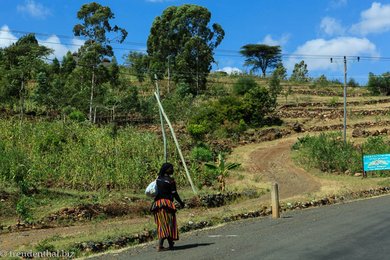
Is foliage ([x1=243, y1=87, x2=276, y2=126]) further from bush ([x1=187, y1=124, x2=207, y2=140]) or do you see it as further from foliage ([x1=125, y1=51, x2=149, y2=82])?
foliage ([x1=125, y1=51, x2=149, y2=82])

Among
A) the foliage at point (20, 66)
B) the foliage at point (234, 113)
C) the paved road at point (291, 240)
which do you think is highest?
the foliage at point (20, 66)

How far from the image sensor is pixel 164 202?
31.4 ft

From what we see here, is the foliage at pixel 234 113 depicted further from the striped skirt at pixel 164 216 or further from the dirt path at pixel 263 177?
the striped skirt at pixel 164 216

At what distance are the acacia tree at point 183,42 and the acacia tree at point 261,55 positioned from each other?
25873 millimetres

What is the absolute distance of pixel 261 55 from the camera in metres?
84.1

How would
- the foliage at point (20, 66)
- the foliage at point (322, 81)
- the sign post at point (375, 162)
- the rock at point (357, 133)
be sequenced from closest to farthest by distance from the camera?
the sign post at point (375, 162), the foliage at point (20, 66), the rock at point (357, 133), the foliage at point (322, 81)

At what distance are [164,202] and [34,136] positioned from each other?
60.3 feet

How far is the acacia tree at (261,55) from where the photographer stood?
271 feet

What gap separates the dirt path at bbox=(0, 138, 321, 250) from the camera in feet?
41.4

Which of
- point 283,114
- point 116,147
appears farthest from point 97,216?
point 283,114

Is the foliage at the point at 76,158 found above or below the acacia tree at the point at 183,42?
below

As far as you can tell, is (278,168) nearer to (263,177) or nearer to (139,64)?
(263,177)

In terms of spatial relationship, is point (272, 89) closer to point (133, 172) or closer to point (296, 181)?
point (296, 181)

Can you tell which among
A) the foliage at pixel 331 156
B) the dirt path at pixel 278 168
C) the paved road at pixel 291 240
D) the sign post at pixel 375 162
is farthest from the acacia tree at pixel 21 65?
the paved road at pixel 291 240
